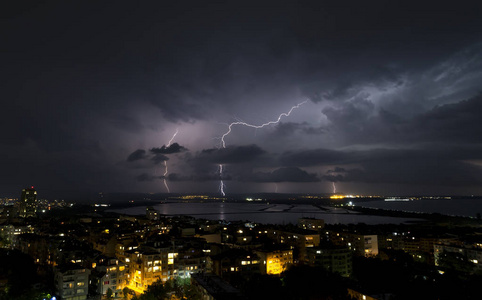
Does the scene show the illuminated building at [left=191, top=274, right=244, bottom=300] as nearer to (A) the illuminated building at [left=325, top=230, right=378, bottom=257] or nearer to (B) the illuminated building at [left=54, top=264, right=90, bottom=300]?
(B) the illuminated building at [left=54, top=264, right=90, bottom=300]

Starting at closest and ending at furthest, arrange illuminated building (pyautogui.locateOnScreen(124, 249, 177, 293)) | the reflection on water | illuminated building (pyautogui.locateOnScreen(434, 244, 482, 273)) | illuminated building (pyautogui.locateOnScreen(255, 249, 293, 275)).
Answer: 1. illuminated building (pyautogui.locateOnScreen(124, 249, 177, 293))
2. illuminated building (pyautogui.locateOnScreen(255, 249, 293, 275))
3. illuminated building (pyautogui.locateOnScreen(434, 244, 482, 273))
4. the reflection on water

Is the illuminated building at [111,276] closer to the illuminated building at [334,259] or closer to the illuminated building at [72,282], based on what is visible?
the illuminated building at [72,282]

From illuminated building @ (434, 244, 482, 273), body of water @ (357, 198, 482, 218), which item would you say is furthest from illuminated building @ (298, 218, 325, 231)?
body of water @ (357, 198, 482, 218)

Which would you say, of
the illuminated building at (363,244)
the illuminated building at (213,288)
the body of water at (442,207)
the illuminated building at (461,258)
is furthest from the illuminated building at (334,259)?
the body of water at (442,207)

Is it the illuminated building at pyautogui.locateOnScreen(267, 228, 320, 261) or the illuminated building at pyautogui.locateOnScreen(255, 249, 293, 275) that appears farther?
the illuminated building at pyautogui.locateOnScreen(267, 228, 320, 261)

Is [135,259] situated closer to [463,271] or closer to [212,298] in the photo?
[212,298]
